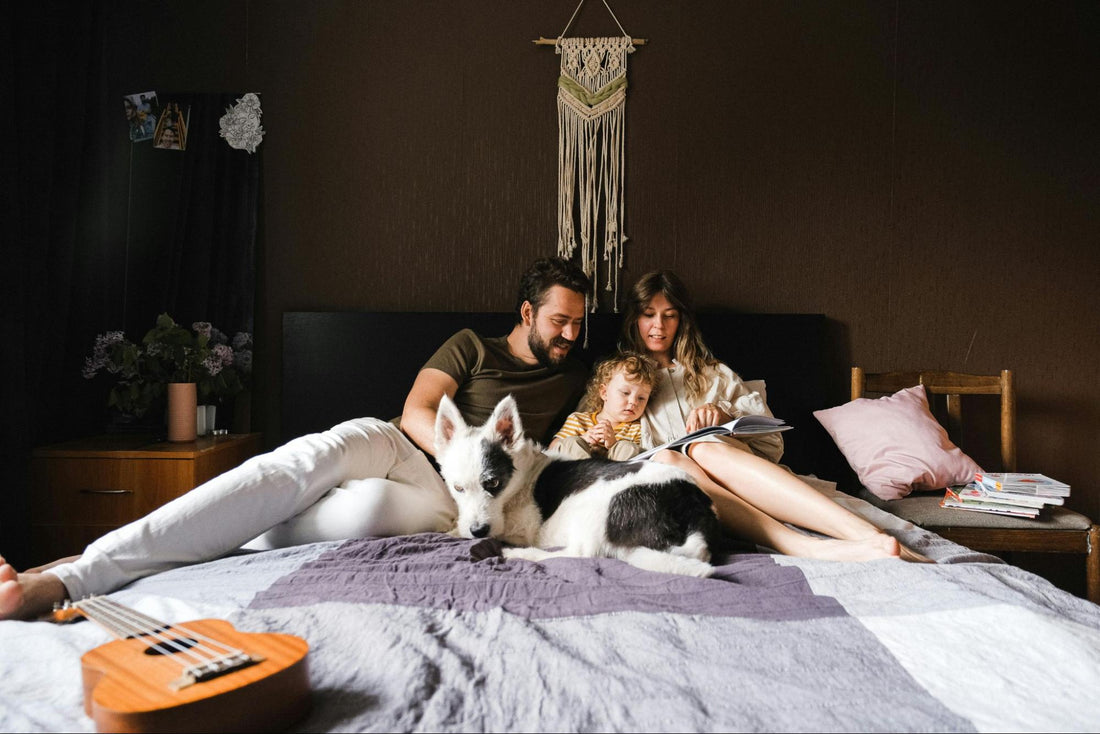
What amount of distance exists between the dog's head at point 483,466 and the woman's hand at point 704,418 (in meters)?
0.72

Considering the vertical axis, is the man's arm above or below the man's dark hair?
below

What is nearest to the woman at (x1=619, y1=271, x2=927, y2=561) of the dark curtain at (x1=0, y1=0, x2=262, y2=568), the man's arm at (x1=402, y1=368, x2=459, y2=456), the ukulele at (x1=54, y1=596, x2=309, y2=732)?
the man's arm at (x1=402, y1=368, x2=459, y2=456)

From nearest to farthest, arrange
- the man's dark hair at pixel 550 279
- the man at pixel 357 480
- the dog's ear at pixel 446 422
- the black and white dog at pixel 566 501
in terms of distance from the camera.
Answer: the man at pixel 357 480 → the black and white dog at pixel 566 501 → the dog's ear at pixel 446 422 → the man's dark hair at pixel 550 279

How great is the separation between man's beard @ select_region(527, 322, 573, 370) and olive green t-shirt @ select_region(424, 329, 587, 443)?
36 mm

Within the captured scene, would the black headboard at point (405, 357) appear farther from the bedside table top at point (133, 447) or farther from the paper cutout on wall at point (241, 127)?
the paper cutout on wall at point (241, 127)

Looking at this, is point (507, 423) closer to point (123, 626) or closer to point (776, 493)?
point (776, 493)

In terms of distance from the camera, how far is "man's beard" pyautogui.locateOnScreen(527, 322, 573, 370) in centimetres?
253

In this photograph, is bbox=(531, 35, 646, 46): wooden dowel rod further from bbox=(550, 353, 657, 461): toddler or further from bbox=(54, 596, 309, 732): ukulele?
bbox=(54, 596, 309, 732): ukulele

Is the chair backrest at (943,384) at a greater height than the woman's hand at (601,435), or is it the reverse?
the chair backrest at (943,384)

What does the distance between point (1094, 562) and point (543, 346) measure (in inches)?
77.4

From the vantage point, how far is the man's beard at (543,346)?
2.53m

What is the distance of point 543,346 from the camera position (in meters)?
2.54

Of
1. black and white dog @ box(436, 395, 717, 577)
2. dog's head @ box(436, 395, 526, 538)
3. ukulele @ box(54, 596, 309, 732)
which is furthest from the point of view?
dog's head @ box(436, 395, 526, 538)

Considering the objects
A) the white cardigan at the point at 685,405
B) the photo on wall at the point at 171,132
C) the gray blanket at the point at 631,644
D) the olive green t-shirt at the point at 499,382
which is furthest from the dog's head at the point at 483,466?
the photo on wall at the point at 171,132
